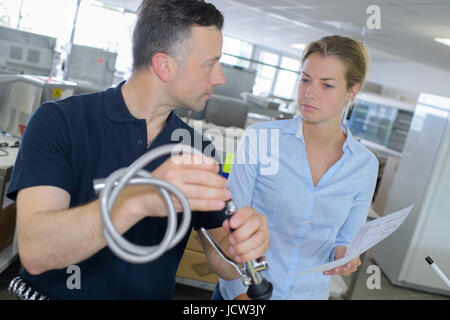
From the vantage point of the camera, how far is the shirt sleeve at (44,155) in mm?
688

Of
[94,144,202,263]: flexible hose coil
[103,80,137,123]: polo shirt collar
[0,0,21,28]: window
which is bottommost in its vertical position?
[94,144,202,263]: flexible hose coil

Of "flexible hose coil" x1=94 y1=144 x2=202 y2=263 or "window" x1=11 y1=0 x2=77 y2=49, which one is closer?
"flexible hose coil" x1=94 y1=144 x2=202 y2=263

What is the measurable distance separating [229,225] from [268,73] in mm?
11859

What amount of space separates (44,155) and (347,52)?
0.95 meters

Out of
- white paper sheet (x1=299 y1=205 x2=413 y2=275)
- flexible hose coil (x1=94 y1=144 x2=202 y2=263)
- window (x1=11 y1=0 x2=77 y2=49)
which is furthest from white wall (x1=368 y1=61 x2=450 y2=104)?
flexible hose coil (x1=94 y1=144 x2=202 y2=263)

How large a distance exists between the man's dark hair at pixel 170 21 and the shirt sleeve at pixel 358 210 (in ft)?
2.16

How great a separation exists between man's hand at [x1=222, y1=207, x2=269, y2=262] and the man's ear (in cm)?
46

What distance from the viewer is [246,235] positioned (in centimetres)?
54

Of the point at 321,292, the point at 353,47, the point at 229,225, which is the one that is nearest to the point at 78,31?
the point at 353,47

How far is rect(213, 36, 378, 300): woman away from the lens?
112 centimetres

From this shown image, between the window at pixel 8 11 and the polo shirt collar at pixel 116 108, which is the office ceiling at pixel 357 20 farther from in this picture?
the polo shirt collar at pixel 116 108

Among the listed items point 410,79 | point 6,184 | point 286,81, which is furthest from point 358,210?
point 286,81

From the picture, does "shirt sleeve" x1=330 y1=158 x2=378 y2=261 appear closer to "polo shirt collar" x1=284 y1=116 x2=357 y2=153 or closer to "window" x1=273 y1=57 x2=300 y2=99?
"polo shirt collar" x1=284 y1=116 x2=357 y2=153

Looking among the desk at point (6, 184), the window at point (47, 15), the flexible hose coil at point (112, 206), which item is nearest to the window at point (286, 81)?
the window at point (47, 15)
